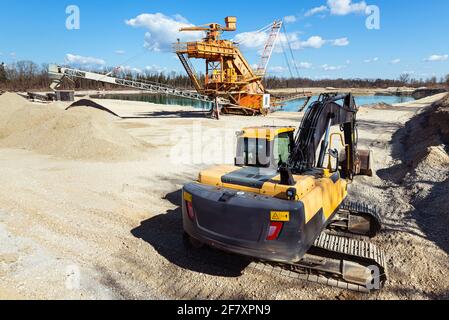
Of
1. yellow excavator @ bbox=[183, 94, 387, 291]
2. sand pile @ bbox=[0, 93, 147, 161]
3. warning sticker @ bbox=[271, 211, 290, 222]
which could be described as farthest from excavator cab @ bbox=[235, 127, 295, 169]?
sand pile @ bbox=[0, 93, 147, 161]

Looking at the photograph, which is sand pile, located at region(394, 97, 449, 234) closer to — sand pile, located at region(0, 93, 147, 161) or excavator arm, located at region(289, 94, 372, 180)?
excavator arm, located at region(289, 94, 372, 180)

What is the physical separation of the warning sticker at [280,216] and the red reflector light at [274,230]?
6cm

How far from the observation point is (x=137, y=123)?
2514 cm

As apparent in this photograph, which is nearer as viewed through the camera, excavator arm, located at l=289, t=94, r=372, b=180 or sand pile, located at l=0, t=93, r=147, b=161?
excavator arm, located at l=289, t=94, r=372, b=180

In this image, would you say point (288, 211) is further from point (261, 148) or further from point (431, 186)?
point (431, 186)

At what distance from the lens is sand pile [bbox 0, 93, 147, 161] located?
1311 centimetres

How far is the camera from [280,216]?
4.09m

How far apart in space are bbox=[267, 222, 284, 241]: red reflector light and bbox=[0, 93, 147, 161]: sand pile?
984 cm

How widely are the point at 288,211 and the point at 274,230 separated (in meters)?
0.32

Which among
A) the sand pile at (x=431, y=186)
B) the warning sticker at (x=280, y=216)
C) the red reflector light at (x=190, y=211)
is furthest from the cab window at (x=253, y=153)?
the sand pile at (x=431, y=186)
